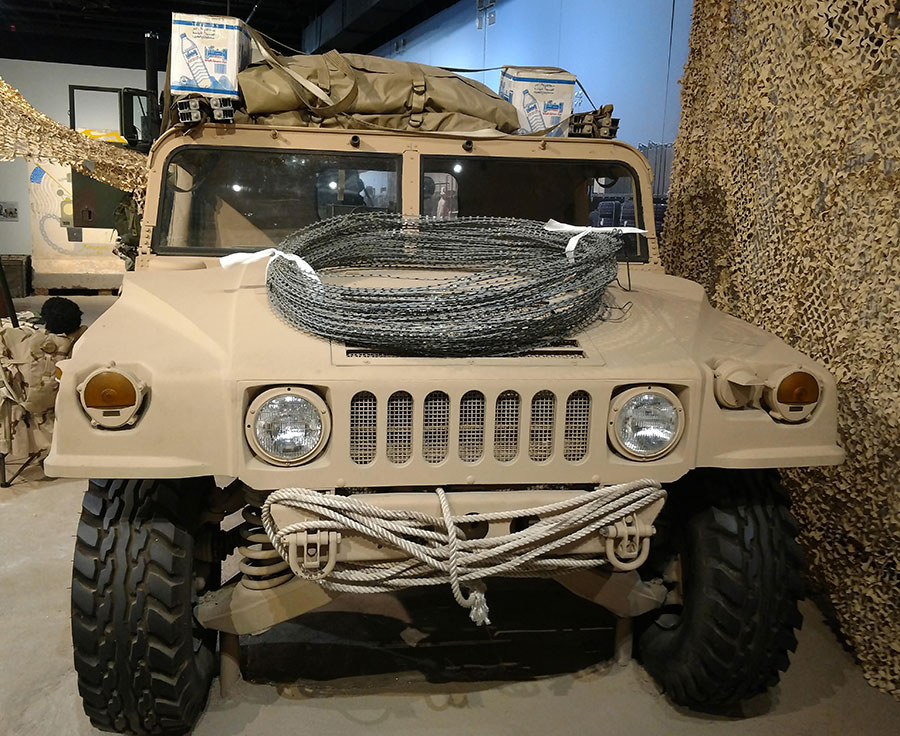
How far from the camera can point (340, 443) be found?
1986 millimetres

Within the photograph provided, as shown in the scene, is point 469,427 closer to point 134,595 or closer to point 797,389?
point 797,389

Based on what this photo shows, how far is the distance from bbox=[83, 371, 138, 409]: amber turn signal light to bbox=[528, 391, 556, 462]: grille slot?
96cm

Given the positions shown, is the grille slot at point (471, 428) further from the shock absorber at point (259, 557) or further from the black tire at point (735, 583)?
the black tire at point (735, 583)

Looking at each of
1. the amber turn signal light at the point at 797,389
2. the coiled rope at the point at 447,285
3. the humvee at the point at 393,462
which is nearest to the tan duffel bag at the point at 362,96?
the coiled rope at the point at 447,285

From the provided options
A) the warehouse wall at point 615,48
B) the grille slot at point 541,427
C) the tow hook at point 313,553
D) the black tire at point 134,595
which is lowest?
the black tire at point 134,595

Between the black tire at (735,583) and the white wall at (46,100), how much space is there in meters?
10.3

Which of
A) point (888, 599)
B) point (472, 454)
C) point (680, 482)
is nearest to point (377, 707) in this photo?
point (472, 454)

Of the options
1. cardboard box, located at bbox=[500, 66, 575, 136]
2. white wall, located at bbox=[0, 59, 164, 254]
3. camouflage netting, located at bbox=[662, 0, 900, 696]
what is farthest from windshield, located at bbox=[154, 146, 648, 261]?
white wall, located at bbox=[0, 59, 164, 254]

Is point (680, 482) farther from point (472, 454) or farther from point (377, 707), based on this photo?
point (377, 707)

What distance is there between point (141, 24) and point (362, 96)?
940cm

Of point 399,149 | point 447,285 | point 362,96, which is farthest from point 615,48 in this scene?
point 447,285

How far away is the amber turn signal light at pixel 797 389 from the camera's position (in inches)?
85.0

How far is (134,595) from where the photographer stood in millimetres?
2162

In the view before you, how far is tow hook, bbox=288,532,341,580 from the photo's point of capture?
1943 mm
